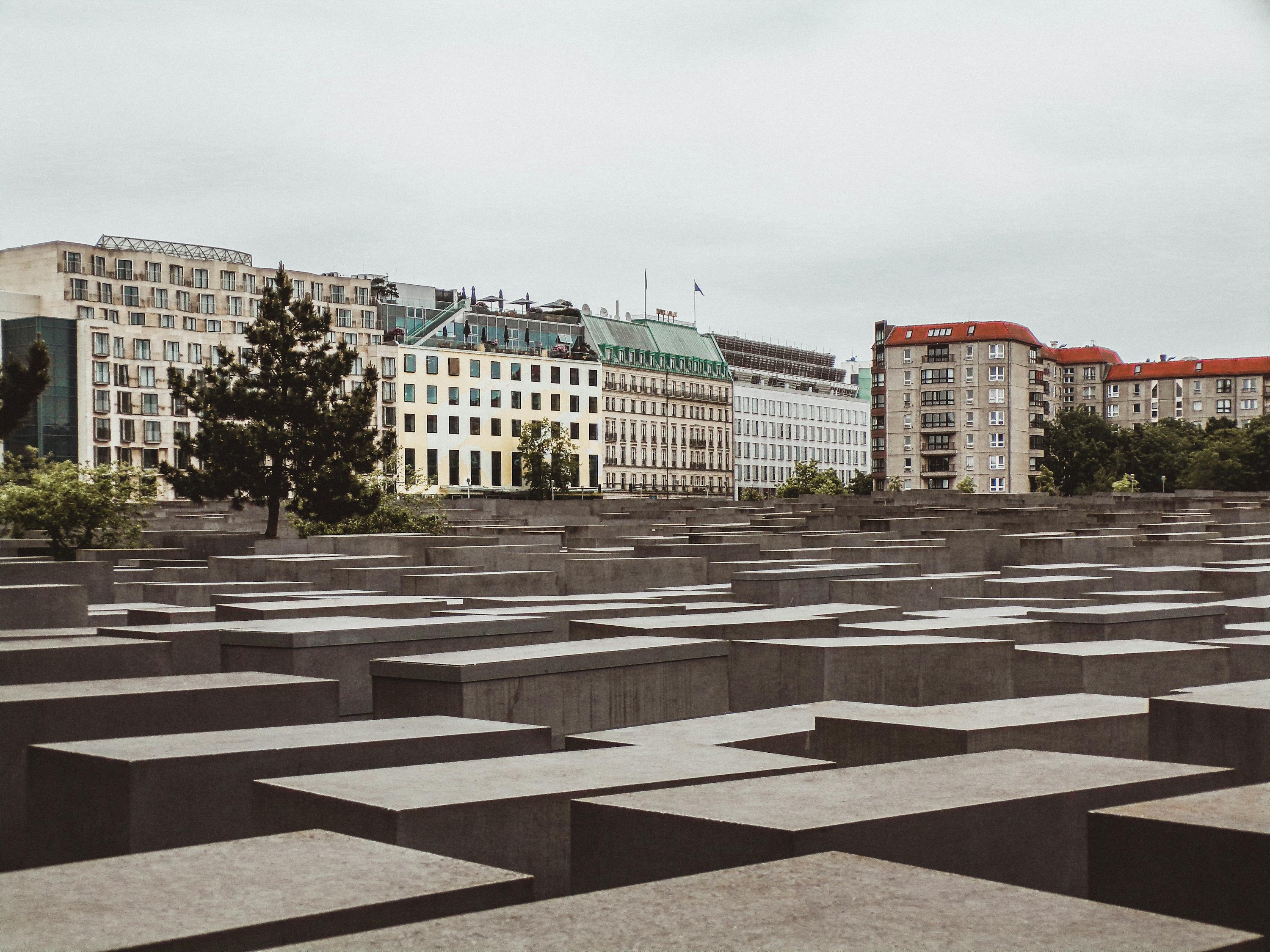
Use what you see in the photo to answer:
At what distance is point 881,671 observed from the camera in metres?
9.31

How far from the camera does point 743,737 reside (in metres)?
6.73

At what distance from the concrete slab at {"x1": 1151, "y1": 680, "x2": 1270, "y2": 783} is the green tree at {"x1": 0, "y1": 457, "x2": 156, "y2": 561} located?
17.8 metres

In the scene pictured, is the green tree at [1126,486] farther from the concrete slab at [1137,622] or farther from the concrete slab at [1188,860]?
the concrete slab at [1188,860]

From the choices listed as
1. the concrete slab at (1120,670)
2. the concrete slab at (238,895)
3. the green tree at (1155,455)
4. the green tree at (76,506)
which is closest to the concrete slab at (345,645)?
the concrete slab at (1120,670)

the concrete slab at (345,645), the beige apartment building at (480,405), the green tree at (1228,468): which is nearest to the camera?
the concrete slab at (345,645)

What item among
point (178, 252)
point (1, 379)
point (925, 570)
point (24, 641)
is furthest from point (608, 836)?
point (178, 252)

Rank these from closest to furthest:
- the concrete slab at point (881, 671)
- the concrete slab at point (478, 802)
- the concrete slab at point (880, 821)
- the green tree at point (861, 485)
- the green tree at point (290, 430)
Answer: the concrete slab at point (880, 821) → the concrete slab at point (478, 802) → the concrete slab at point (881, 671) → the green tree at point (290, 430) → the green tree at point (861, 485)

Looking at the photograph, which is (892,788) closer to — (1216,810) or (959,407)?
→ (1216,810)

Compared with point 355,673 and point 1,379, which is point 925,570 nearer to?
point 355,673

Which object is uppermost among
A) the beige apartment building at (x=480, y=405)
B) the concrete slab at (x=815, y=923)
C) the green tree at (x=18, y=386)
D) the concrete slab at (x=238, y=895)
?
the beige apartment building at (x=480, y=405)

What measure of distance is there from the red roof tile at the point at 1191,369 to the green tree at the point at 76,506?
169328mm

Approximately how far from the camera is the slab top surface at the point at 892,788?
4.42 meters

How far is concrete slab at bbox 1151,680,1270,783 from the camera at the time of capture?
618 cm

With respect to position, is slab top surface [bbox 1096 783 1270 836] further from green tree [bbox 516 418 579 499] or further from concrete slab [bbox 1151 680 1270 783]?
green tree [bbox 516 418 579 499]
